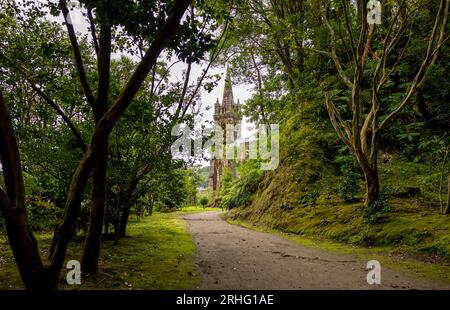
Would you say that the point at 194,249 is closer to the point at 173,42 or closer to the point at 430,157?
the point at 173,42

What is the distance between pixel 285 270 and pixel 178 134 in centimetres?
527

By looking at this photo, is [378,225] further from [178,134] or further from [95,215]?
[95,215]

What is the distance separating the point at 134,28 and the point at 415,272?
695 centimetres

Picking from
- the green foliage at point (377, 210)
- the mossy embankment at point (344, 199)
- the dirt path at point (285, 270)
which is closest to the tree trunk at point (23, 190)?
the dirt path at point (285, 270)

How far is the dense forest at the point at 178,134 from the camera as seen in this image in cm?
409

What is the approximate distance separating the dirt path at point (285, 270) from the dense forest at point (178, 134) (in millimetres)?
1810

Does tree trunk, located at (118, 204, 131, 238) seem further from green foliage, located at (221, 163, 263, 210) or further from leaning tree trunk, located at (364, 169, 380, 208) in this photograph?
green foliage, located at (221, 163, 263, 210)

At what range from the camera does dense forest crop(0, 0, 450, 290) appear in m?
4.09

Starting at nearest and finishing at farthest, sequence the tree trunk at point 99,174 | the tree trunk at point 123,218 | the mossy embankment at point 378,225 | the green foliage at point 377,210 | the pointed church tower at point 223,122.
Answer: the tree trunk at point 99,174, the mossy embankment at point 378,225, the green foliage at point 377,210, the tree trunk at point 123,218, the pointed church tower at point 223,122

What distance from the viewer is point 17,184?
3.82 meters

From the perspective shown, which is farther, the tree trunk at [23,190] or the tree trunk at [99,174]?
the tree trunk at [99,174]

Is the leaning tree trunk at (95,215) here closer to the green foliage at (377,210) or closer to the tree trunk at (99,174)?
the tree trunk at (99,174)

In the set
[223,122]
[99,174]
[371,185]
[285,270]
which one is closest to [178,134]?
[99,174]
